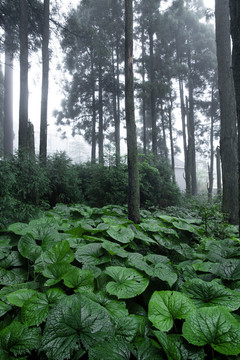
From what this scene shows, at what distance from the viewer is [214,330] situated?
1.32 meters

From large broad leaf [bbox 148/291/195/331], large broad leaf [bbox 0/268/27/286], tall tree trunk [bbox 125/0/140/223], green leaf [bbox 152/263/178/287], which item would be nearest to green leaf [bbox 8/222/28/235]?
large broad leaf [bbox 0/268/27/286]

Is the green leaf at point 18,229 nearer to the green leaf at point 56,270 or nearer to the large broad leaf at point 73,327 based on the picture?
the green leaf at point 56,270

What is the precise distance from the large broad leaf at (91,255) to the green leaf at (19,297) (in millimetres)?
563

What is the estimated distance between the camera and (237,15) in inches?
96.0

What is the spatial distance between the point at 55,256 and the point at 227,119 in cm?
535

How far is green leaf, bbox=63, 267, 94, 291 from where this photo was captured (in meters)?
1.83

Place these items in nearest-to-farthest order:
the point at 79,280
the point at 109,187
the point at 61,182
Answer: the point at 79,280 < the point at 61,182 < the point at 109,187

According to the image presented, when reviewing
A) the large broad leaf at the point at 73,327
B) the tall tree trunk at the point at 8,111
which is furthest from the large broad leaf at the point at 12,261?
the tall tree trunk at the point at 8,111

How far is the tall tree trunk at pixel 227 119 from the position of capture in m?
5.46

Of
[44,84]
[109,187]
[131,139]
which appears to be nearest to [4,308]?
[131,139]

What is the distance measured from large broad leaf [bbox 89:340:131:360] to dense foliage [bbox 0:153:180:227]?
109 inches

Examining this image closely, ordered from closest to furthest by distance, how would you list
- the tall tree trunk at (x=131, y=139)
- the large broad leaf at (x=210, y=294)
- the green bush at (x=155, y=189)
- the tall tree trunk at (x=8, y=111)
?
the large broad leaf at (x=210, y=294) → the tall tree trunk at (x=131, y=139) → the green bush at (x=155, y=189) → the tall tree trunk at (x=8, y=111)

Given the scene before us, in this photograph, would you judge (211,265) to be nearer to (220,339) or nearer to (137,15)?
(220,339)

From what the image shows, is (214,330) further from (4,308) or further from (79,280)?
(4,308)
